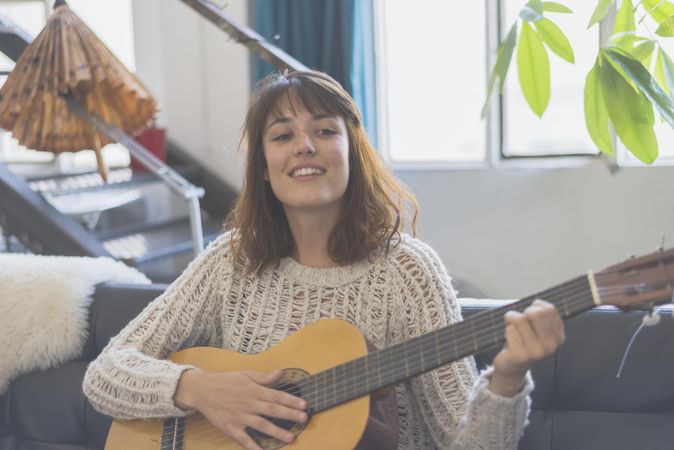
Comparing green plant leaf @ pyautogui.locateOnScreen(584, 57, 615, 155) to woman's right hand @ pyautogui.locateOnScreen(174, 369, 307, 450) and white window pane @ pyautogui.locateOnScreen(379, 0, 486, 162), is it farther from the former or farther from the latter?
white window pane @ pyautogui.locateOnScreen(379, 0, 486, 162)

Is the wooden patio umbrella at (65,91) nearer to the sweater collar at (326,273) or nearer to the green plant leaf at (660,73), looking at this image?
the sweater collar at (326,273)

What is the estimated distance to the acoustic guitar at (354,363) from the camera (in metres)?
0.90

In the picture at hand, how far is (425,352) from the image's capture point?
1065 millimetres

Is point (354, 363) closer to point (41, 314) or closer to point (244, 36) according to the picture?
point (41, 314)

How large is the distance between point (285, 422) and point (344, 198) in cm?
44

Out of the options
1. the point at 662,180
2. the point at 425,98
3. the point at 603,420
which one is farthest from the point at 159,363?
the point at 425,98

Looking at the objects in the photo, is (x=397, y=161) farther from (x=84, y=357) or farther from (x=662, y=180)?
(x=84, y=357)

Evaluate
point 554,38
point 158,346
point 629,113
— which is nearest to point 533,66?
point 554,38

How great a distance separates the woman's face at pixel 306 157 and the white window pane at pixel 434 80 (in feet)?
8.00

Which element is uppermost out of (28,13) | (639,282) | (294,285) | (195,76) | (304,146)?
(28,13)

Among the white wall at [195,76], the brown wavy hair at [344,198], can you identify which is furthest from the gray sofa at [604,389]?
the white wall at [195,76]

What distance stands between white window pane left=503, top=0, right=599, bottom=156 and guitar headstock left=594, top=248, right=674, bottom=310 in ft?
8.70

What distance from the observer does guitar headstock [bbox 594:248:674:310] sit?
2.87 feet

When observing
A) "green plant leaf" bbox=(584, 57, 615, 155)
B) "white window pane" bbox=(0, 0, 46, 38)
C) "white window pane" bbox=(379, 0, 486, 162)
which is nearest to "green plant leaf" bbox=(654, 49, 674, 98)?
"green plant leaf" bbox=(584, 57, 615, 155)
